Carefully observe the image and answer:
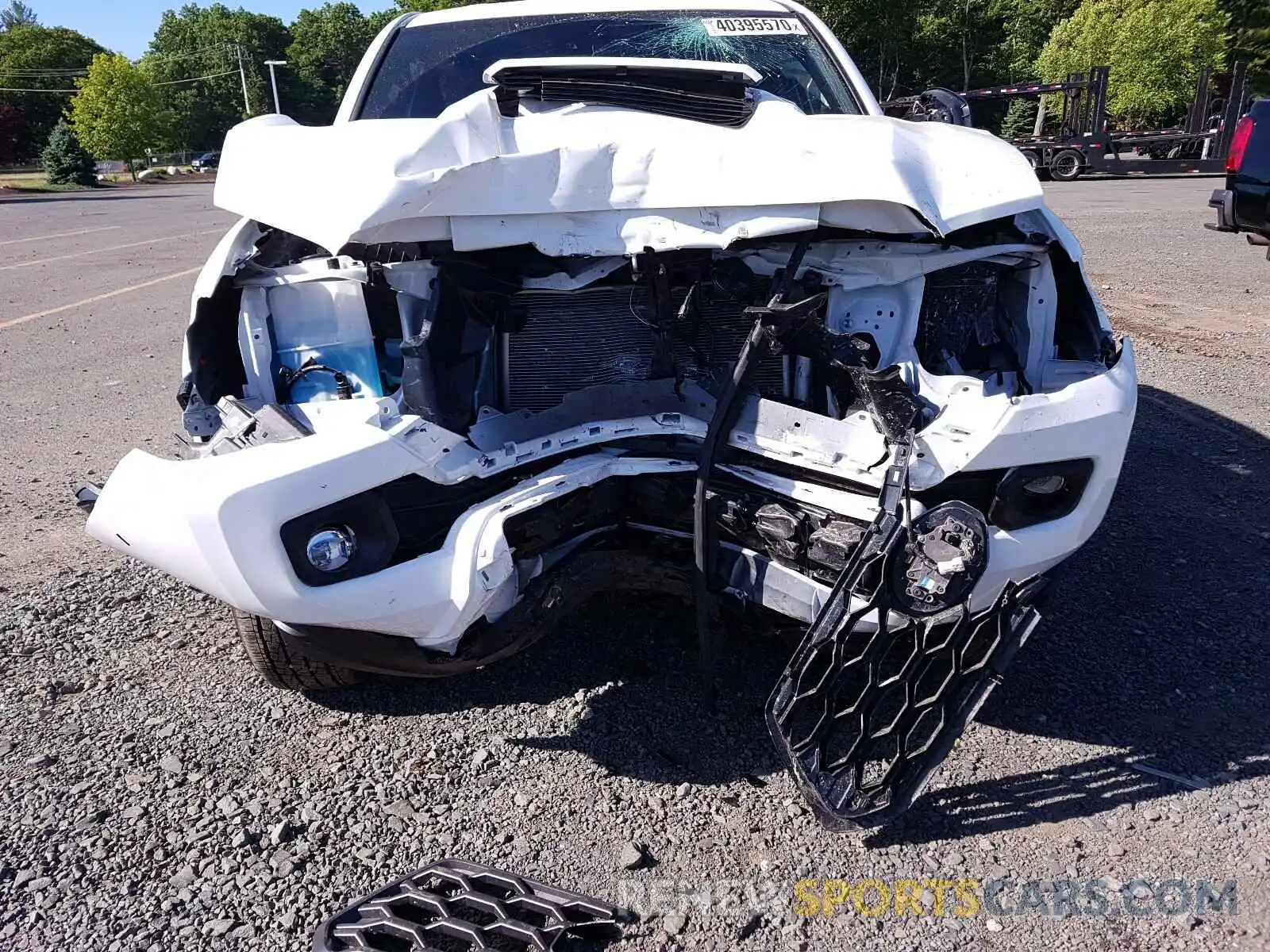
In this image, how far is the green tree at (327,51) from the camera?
6894 cm

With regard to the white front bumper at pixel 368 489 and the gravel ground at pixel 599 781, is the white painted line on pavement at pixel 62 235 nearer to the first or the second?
the gravel ground at pixel 599 781

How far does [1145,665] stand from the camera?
277 cm

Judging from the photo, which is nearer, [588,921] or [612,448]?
[588,921]

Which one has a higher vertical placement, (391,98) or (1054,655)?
(391,98)

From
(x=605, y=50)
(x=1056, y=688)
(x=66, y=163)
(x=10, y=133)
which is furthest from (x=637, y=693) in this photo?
(x=10, y=133)

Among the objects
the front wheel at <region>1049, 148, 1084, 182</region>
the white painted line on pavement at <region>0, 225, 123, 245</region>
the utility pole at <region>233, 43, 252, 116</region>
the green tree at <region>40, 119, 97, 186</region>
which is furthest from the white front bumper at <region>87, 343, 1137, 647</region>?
the utility pole at <region>233, 43, 252, 116</region>

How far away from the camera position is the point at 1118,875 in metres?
2.00

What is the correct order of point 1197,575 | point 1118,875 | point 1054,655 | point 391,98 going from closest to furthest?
point 1118,875 → point 1054,655 → point 1197,575 → point 391,98

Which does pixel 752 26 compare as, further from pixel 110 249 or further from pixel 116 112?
pixel 116 112

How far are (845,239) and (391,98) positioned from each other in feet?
6.90

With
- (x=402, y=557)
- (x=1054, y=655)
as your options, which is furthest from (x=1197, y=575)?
(x=402, y=557)

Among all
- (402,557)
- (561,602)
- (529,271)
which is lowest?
(561,602)

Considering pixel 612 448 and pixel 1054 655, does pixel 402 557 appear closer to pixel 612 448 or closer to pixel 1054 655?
pixel 612 448

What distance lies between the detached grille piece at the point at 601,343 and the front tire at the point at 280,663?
900 millimetres
